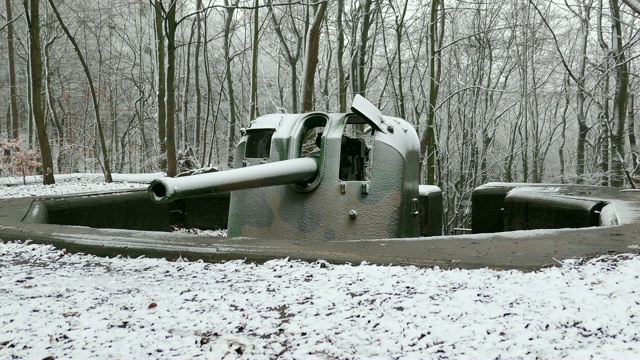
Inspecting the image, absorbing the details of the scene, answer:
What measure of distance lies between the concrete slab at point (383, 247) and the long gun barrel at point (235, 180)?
1.18 feet

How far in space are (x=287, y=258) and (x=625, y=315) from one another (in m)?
1.91

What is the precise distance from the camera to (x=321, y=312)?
2453 mm

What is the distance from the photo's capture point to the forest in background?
1135 centimetres

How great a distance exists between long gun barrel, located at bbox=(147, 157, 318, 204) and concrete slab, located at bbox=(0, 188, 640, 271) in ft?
1.18

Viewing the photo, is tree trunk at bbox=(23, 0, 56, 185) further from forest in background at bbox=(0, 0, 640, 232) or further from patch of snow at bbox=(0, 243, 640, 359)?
patch of snow at bbox=(0, 243, 640, 359)

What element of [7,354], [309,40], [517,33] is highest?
[517,33]

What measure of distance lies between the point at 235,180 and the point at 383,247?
1.52m

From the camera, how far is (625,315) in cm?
227

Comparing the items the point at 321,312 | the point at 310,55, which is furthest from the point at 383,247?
the point at 310,55

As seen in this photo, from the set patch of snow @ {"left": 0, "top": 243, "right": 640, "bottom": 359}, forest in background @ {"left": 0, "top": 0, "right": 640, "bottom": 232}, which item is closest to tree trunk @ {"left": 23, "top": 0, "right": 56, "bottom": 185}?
forest in background @ {"left": 0, "top": 0, "right": 640, "bottom": 232}

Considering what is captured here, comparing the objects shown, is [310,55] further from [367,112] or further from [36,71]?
[367,112]

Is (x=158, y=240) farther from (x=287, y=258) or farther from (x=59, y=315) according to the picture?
(x=59, y=315)

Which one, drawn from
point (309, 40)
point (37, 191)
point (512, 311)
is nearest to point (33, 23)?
point (37, 191)

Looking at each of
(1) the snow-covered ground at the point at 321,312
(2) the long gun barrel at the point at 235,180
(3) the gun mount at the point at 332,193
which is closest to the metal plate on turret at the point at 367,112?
(3) the gun mount at the point at 332,193
